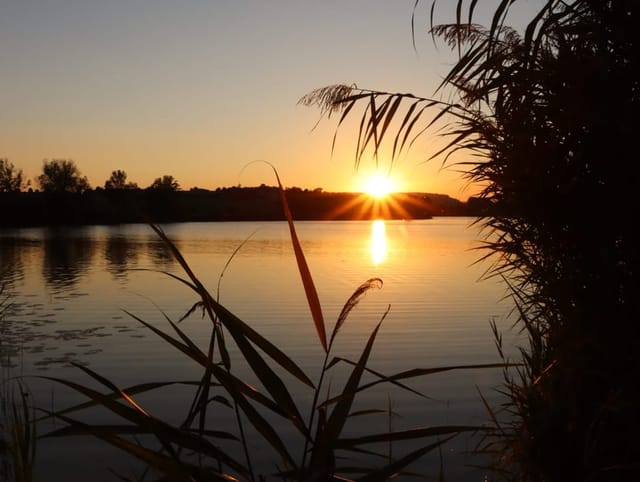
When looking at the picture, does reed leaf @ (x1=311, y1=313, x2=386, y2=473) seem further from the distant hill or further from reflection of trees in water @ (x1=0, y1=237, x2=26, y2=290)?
the distant hill

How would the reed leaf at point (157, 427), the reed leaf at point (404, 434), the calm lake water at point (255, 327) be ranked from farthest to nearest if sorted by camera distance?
the calm lake water at point (255, 327) < the reed leaf at point (404, 434) < the reed leaf at point (157, 427)

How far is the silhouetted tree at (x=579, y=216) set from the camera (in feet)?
11.6

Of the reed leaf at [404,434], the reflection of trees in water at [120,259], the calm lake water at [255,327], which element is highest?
the reed leaf at [404,434]

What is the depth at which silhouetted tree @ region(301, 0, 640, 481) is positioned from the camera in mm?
3531

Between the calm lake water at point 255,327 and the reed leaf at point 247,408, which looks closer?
the reed leaf at point 247,408

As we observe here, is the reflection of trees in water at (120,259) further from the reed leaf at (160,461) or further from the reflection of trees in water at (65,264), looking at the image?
the reed leaf at (160,461)

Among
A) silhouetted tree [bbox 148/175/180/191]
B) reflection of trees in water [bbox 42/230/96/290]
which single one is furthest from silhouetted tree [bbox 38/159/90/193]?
reflection of trees in water [bbox 42/230/96/290]

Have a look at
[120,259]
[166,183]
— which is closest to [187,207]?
[166,183]

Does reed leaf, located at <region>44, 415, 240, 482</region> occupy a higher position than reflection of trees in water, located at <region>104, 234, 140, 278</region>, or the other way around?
reed leaf, located at <region>44, 415, 240, 482</region>

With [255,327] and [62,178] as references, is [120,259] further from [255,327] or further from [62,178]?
[62,178]

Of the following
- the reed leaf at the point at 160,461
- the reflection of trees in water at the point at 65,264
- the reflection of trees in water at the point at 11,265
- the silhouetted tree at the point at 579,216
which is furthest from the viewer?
the reflection of trees in water at the point at 65,264

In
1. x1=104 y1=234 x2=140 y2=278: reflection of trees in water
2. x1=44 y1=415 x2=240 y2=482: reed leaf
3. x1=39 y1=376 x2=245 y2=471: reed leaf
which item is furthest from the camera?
x1=104 y1=234 x2=140 y2=278: reflection of trees in water

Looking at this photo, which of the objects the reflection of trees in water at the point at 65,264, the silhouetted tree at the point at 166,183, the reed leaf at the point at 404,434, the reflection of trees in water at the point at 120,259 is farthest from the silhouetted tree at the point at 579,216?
the silhouetted tree at the point at 166,183

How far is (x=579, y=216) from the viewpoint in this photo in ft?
12.3
